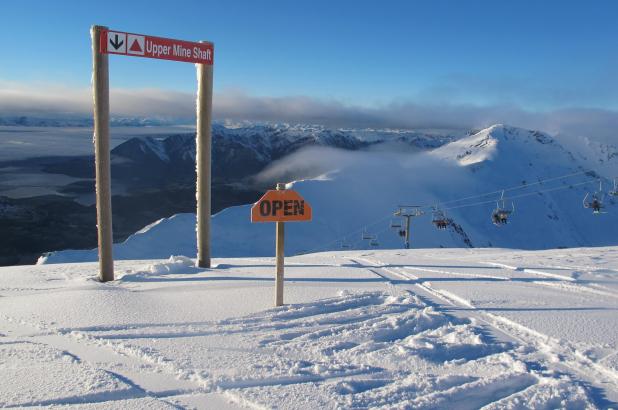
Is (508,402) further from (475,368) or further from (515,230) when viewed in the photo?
(515,230)

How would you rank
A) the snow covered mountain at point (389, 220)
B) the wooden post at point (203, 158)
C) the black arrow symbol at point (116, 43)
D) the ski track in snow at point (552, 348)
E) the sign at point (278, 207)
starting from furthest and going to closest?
the snow covered mountain at point (389, 220) → the wooden post at point (203, 158) → the black arrow symbol at point (116, 43) → the sign at point (278, 207) → the ski track in snow at point (552, 348)

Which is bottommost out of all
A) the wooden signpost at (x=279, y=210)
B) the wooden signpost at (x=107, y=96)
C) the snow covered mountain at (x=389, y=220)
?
the snow covered mountain at (x=389, y=220)

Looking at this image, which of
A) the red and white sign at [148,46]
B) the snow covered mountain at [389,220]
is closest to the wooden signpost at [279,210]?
the red and white sign at [148,46]

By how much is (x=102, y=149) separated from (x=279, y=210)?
3.65 m

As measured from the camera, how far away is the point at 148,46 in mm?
7832

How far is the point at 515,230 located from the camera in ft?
476

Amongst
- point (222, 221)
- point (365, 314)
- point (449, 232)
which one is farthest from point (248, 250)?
point (449, 232)

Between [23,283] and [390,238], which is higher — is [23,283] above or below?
above

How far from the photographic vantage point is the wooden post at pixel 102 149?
772cm

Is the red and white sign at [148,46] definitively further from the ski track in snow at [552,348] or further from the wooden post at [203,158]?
the ski track in snow at [552,348]

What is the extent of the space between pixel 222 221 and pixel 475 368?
4589 centimetres

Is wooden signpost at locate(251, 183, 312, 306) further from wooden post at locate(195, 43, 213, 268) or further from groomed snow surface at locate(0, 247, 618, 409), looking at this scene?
wooden post at locate(195, 43, 213, 268)

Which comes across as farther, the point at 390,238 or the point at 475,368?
the point at 390,238

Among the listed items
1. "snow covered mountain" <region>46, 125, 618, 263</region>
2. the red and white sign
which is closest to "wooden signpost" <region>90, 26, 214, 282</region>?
the red and white sign
